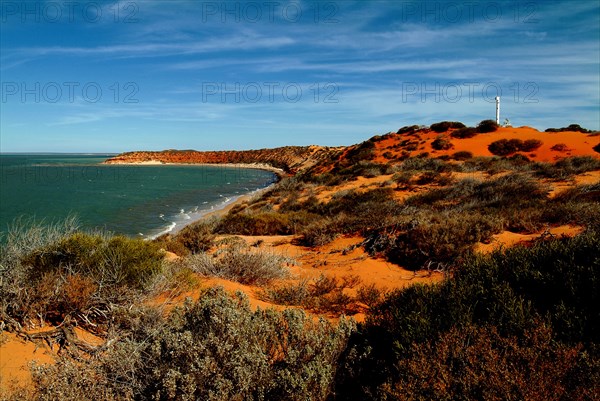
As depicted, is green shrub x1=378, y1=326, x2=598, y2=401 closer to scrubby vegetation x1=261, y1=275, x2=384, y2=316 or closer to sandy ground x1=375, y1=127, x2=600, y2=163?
scrubby vegetation x1=261, y1=275, x2=384, y2=316

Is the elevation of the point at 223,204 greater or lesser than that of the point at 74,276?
lesser

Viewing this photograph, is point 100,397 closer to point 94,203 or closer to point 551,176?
point 551,176

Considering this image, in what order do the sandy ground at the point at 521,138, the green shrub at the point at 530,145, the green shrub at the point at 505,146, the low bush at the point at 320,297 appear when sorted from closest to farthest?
the low bush at the point at 320,297 < the sandy ground at the point at 521,138 < the green shrub at the point at 530,145 < the green shrub at the point at 505,146

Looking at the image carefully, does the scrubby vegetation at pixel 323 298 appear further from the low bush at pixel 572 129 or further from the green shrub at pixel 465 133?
the low bush at pixel 572 129

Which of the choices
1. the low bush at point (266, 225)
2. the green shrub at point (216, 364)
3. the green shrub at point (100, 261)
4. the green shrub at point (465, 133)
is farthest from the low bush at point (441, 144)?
the green shrub at point (216, 364)

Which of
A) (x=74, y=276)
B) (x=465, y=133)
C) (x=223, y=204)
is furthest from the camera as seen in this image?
(x=465, y=133)

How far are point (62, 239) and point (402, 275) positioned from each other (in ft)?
19.5

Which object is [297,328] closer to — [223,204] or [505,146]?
[223,204]

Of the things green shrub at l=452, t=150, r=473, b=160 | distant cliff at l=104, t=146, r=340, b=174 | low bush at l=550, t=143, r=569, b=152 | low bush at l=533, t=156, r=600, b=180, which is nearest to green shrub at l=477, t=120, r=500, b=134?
low bush at l=550, t=143, r=569, b=152

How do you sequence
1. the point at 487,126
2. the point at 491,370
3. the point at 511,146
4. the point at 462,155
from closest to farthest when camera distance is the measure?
the point at 491,370
the point at 462,155
the point at 511,146
the point at 487,126

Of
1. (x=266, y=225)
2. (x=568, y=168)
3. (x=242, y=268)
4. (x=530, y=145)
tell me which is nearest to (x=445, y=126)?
(x=530, y=145)

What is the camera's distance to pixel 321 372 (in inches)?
110

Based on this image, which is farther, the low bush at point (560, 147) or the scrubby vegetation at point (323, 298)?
the low bush at point (560, 147)

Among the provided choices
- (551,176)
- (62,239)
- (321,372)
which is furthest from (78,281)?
(551,176)
